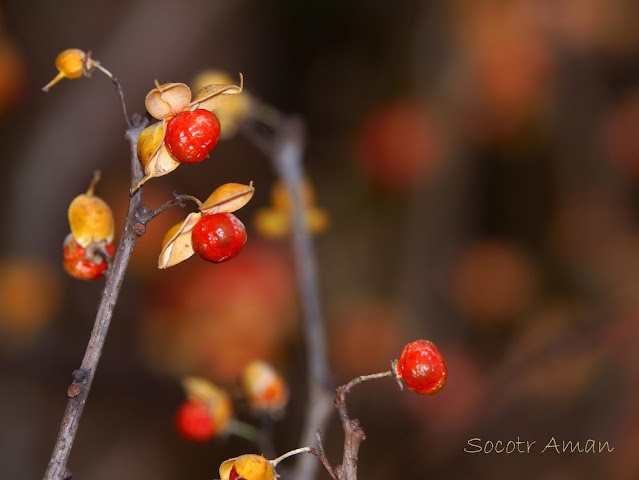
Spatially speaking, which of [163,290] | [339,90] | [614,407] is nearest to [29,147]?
[163,290]

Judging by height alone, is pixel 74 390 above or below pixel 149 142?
below

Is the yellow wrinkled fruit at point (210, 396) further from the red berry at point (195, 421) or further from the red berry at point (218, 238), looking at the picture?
the red berry at point (218, 238)

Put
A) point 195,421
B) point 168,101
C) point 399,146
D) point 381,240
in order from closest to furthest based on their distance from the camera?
point 168,101, point 195,421, point 381,240, point 399,146

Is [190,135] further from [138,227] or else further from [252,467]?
[252,467]

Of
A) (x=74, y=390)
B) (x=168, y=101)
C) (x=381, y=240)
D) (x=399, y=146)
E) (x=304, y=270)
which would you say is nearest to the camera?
(x=74, y=390)

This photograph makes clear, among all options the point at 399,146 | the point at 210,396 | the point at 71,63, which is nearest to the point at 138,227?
the point at 71,63

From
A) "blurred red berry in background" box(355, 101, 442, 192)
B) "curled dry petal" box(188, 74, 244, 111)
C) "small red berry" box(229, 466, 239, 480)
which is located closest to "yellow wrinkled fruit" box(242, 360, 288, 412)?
"small red berry" box(229, 466, 239, 480)

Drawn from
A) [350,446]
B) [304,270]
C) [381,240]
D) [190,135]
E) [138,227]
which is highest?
Result: [381,240]
